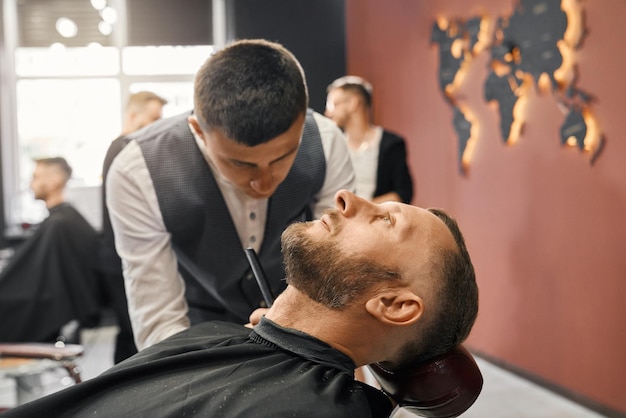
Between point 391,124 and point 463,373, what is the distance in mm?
4461

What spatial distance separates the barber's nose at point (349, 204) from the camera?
138 cm

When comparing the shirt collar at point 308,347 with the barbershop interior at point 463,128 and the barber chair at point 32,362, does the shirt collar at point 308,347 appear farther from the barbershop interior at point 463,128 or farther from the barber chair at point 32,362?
the barber chair at point 32,362

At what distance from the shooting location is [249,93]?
1.52 meters

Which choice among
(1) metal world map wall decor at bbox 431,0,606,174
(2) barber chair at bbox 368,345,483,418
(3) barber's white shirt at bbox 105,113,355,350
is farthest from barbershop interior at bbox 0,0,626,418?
(2) barber chair at bbox 368,345,483,418

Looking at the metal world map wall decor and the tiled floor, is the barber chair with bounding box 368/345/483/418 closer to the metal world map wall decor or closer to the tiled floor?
the tiled floor

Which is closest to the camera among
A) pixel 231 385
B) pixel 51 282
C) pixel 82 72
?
pixel 231 385

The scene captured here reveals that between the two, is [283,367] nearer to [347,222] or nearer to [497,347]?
[347,222]

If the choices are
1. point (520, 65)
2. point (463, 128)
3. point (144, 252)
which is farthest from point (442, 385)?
point (463, 128)

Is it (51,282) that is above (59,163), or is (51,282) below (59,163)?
below

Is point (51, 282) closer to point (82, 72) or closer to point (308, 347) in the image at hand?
point (308, 347)

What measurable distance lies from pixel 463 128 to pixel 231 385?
134 inches

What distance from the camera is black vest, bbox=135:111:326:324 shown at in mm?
1766

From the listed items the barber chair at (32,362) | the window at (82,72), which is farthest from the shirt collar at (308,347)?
the window at (82,72)

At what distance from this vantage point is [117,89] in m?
6.47
